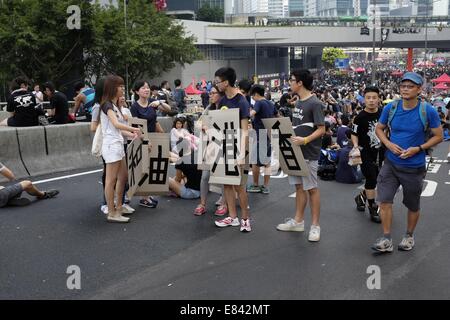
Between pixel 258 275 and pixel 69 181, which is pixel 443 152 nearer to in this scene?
pixel 69 181

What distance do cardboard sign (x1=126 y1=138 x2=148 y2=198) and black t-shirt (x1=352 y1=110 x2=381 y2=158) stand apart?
2819 millimetres

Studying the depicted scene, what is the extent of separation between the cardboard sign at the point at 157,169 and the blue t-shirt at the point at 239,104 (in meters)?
1.13

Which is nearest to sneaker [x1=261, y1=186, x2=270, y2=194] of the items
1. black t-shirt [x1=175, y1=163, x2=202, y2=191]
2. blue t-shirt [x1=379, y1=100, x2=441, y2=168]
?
black t-shirt [x1=175, y1=163, x2=202, y2=191]

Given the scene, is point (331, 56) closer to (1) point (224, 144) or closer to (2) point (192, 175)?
(2) point (192, 175)

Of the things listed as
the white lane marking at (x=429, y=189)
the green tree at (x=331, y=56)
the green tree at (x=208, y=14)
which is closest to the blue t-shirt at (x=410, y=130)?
the white lane marking at (x=429, y=189)

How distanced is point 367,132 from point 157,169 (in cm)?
278

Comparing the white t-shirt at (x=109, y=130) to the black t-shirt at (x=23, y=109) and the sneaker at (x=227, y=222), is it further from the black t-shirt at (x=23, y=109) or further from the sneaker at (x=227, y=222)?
the black t-shirt at (x=23, y=109)

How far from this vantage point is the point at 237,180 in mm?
6398

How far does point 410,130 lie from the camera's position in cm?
547

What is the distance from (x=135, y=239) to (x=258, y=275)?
1.75m

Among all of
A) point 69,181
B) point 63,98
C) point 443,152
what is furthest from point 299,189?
point 443,152

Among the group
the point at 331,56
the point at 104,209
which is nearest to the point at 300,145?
the point at 104,209

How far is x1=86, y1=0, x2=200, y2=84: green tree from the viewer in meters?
30.6

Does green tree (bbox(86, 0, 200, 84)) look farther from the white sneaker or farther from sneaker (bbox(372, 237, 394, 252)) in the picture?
sneaker (bbox(372, 237, 394, 252))
